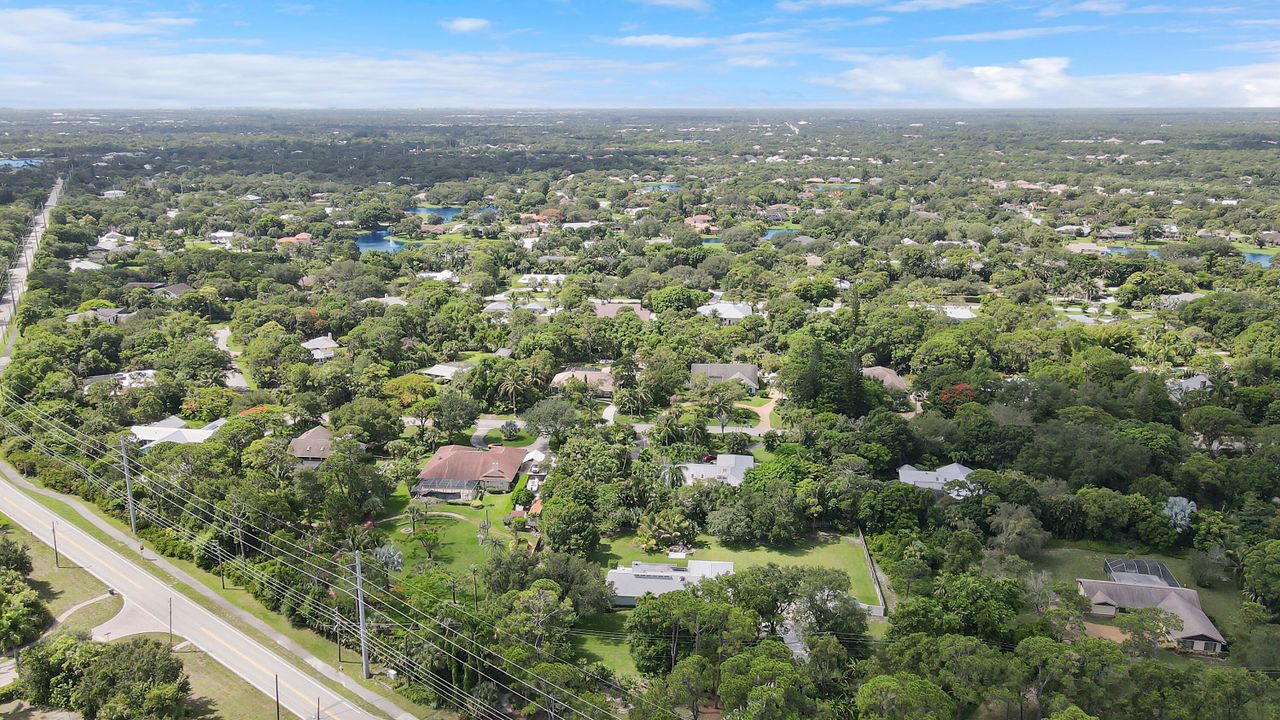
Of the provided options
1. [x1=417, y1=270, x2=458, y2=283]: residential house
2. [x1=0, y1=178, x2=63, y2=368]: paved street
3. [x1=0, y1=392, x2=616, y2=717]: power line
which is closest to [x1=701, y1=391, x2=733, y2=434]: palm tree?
[x1=0, y1=392, x2=616, y2=717]: power line

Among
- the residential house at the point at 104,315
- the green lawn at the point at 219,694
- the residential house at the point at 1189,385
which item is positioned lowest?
the green lawn at the point at 219,694

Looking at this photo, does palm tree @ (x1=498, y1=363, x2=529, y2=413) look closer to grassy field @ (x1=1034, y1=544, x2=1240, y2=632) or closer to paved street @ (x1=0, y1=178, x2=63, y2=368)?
grassy field @ (x1=1034, y1=544, x2=1240, y2=632)

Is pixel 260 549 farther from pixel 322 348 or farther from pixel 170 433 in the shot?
pixel 322 348

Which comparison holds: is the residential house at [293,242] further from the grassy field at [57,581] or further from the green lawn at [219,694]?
the green lawn at [219,694]

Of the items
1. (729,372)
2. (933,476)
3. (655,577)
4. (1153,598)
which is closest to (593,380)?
(729,372)

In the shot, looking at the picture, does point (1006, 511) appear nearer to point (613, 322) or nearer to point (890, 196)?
point (613, 322)

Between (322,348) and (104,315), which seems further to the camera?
(104,315)

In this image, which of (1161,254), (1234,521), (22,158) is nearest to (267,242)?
(1234,521)

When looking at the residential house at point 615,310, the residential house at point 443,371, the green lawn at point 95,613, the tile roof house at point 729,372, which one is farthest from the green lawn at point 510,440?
the residential house at point 615,310
